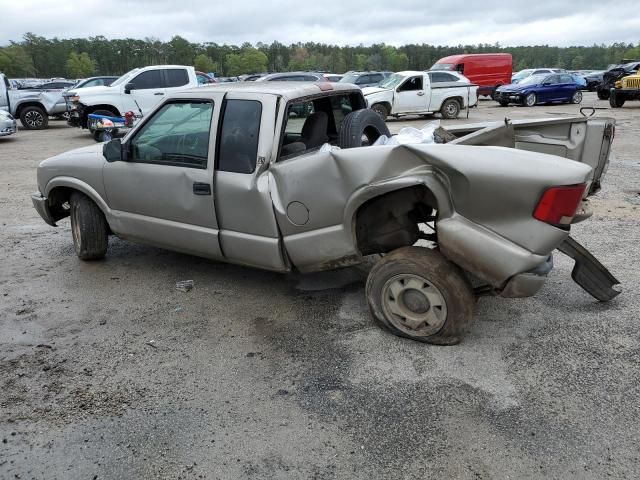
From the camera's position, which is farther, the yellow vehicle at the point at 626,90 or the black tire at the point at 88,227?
the yellow vehicle at the point at 626,90

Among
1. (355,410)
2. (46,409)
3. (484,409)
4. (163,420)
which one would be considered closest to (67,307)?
(46,409)

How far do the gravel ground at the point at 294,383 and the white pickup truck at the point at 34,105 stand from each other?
15573 millimetres

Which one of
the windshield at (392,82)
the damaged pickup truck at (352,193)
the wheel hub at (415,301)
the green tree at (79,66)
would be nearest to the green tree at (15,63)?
the green tree at (79,66)

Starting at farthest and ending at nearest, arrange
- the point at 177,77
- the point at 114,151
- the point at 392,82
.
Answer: the point at 392,82 → the point at 177,77 → the point at 114,151

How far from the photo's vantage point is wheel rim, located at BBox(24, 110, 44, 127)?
18.4m

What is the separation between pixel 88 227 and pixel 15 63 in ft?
257

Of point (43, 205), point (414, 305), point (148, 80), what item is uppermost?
point (148, 80)

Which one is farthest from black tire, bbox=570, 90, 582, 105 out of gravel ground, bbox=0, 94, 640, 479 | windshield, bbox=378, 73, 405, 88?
gravel ground, bbox=0, 94, 640, 479

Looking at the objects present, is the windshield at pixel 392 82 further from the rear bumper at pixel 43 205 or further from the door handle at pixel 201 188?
the door handle at pixel 201 188

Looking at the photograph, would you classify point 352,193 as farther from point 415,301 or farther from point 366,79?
point 366,79

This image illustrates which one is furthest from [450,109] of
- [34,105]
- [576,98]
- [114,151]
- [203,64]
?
[203,64]

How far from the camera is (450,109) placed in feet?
62.3

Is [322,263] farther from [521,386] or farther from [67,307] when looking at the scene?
[67,307]

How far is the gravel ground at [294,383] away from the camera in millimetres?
2562
